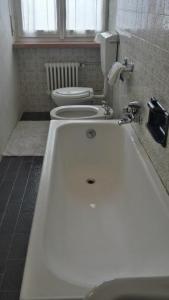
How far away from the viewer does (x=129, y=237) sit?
150cm

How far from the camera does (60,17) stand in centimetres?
322

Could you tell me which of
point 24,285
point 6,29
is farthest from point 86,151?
point 6,29

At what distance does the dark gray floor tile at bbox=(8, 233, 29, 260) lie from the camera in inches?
62.6

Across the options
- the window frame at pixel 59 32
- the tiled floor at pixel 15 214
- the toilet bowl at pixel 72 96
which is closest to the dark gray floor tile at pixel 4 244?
the tiled floor at pixel 15 214

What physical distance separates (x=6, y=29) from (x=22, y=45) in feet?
1.05

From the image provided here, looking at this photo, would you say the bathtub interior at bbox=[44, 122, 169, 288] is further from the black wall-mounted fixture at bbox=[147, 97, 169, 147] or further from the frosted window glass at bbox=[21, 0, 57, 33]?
the frosted window glass at bbox=[21, 0, 57, 33]

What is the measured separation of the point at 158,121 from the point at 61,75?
2.22 m

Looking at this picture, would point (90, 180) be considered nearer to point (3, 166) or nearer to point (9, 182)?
point (9, 182)

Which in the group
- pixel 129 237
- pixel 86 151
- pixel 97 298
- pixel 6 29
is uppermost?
pixel 6 29

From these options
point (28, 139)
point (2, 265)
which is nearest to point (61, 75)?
point (28, 139)

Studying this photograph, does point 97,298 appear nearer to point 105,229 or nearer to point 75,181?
point 105,229

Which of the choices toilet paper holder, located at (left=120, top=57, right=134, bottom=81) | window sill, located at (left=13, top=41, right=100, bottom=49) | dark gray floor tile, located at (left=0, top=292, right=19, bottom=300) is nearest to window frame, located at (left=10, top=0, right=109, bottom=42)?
window sill, located at (left=13, top=41, right=100, bottom=49)

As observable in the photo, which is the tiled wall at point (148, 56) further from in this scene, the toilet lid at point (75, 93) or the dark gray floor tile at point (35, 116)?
the dark gray floor tile at point (35, 116)

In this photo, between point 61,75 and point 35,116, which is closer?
point 61,75
